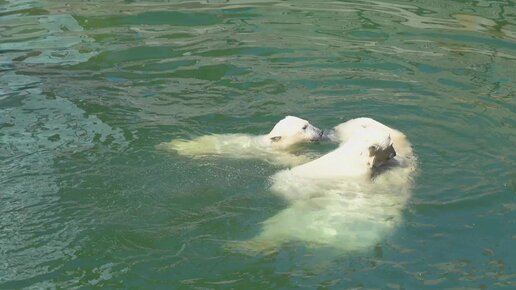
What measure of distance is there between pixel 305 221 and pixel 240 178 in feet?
2.92

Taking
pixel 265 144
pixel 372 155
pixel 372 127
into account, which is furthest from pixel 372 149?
pixel 265 144

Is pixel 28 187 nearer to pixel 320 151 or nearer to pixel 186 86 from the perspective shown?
pixel 320 151

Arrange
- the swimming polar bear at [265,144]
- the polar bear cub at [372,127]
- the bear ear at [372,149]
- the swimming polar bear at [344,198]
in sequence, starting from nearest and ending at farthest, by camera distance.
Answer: the swimming polar bear at [344,198]
the bear ear at [372,149]
the polar bear cub at [372,127]
the swimming polar bear at [265,144]

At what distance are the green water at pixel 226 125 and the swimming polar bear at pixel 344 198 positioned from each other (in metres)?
0.09

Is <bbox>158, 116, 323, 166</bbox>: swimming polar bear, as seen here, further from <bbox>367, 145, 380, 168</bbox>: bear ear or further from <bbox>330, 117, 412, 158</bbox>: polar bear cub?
<bbox>367, 145, 380, 168</bbox>: bear ear

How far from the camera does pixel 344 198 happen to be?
5590mm

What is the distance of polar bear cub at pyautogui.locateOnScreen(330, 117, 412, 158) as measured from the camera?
20.9ft

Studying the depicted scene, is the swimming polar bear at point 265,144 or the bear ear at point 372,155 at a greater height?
the bear ear at point 372,155

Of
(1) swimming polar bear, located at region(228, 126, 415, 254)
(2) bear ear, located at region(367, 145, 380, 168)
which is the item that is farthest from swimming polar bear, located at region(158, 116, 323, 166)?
(2) bear ear, located at region(367, 145, 380, 168)

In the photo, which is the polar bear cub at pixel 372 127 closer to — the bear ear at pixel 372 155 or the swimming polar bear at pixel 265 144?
the swimming polar bear at pixel 265 144

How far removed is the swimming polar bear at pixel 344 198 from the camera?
17.0ft

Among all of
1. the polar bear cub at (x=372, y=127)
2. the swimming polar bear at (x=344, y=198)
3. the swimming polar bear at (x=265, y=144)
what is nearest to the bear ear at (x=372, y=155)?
the swimming polar bear at (x=344, y=198)

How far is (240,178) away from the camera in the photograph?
239 inches

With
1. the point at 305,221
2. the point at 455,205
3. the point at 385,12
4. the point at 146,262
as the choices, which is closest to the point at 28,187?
the point at 146,262
